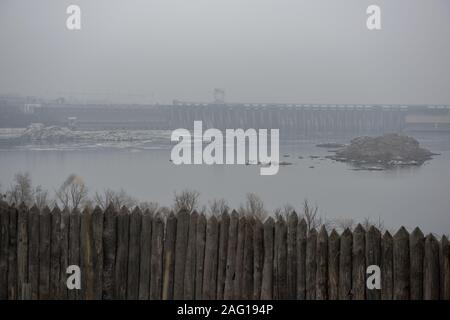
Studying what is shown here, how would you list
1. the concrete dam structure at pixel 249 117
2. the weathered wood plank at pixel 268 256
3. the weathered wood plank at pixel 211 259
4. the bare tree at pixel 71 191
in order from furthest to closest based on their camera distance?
the bare tree at pixel 71 191
the concrete dam structure at pixel 249 117
the weathered wood plank at pixel 211 259
the weathered wood plank at pixel 268 256

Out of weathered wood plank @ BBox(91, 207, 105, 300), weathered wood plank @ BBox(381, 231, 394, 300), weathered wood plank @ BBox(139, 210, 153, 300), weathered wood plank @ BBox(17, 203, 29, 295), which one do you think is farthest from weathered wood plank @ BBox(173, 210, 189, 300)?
weathered wood plank @ BBox(381, 231, 394, 300)

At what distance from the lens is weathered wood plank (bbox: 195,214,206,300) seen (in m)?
4.92

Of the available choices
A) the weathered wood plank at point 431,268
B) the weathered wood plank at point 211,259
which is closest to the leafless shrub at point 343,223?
the weathered wood plank at point 431,268

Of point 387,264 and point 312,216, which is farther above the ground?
point 312,216

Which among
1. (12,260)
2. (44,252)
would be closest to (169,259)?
(44,252)

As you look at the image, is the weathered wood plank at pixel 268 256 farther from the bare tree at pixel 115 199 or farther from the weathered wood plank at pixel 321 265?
the bare tree at pixel 115 199

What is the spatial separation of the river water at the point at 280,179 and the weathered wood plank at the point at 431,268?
0.91 m

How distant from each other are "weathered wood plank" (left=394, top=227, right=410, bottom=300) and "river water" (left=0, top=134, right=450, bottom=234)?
2.87 feet

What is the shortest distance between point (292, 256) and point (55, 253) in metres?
2.10

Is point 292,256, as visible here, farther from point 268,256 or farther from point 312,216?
point 312,216

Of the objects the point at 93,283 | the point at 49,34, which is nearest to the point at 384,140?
the point at 93,283

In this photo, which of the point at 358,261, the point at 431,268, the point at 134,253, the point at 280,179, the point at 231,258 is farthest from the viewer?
the point at 280,179

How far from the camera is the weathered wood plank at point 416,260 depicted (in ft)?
15.1

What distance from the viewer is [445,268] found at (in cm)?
458
